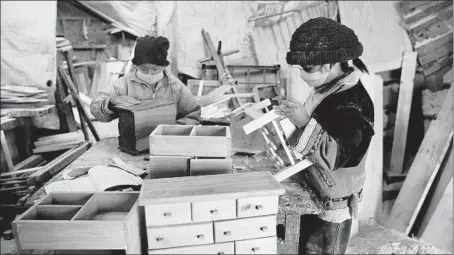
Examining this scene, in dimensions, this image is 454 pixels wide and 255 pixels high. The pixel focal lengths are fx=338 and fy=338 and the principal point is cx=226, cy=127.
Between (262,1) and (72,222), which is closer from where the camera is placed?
(72,222)

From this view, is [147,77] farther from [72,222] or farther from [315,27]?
[72,222]

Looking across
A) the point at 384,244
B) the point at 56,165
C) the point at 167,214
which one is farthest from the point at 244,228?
the point at 56,165

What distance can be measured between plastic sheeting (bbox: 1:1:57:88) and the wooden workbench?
3355mm

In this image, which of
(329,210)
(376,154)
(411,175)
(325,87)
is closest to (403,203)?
(411,175)

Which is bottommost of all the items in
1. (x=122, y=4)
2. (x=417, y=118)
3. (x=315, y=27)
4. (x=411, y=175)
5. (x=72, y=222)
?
(x=411, y=175)

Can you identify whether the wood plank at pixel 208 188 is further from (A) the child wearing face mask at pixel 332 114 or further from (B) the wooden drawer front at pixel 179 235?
(A) the child wearing face mask at pixel 332 114

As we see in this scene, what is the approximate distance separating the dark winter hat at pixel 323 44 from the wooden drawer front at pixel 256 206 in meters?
0.81

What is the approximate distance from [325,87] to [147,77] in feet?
6.40

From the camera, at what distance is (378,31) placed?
641 centimetres

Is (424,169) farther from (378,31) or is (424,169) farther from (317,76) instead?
(317,76)

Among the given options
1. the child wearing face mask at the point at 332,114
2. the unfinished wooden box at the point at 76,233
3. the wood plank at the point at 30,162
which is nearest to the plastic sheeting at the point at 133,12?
the wood plank at the point at 30,162

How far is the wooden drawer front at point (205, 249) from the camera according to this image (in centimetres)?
A: 146

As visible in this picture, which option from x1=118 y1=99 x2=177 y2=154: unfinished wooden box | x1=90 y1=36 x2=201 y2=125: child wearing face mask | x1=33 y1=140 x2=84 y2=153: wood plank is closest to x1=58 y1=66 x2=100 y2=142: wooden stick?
x1=33 y1=140 x2=84 y2=153: wood plank

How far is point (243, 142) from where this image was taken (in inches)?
129
